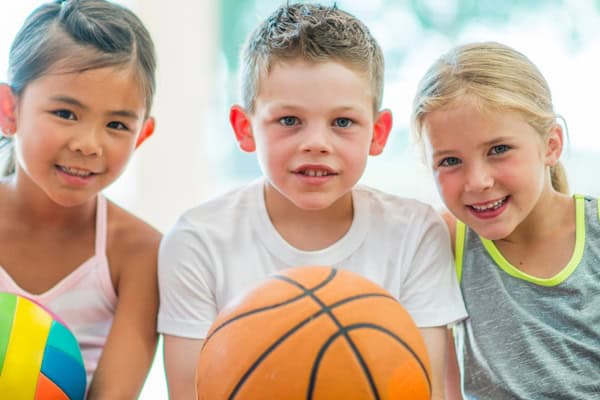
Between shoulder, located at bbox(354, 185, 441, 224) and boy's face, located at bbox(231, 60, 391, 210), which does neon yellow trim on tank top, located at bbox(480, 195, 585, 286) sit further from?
boy's face, located at bbox(231, 60, 391, 210)

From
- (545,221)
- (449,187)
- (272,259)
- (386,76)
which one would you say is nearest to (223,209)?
(272,259)

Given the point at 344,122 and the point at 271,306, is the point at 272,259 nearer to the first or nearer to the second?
the point at 344,122

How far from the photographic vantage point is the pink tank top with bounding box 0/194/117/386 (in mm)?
→ 1668

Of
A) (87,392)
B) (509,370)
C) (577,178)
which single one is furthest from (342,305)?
(577,178)

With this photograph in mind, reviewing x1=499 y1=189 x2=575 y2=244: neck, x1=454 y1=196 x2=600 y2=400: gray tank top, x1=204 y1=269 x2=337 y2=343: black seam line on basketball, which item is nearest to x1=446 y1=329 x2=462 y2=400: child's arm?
x1=454 y1=196 x2=600 y2=400: gray tank top

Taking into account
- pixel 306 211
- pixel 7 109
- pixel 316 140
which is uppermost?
pixel 7 109

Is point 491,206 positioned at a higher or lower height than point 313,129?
lower

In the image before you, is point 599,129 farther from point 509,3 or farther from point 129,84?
point 129,84

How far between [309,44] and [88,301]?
732 millimetres

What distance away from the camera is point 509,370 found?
1.57m

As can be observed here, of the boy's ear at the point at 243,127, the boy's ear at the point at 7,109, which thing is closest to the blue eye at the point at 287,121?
the boy's ear at the point at 243,127

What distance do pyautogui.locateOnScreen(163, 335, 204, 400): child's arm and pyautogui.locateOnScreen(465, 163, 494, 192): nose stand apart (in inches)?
24.0

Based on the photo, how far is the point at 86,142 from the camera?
5.05 feet

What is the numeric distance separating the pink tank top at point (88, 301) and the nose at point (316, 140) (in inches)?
21.5
